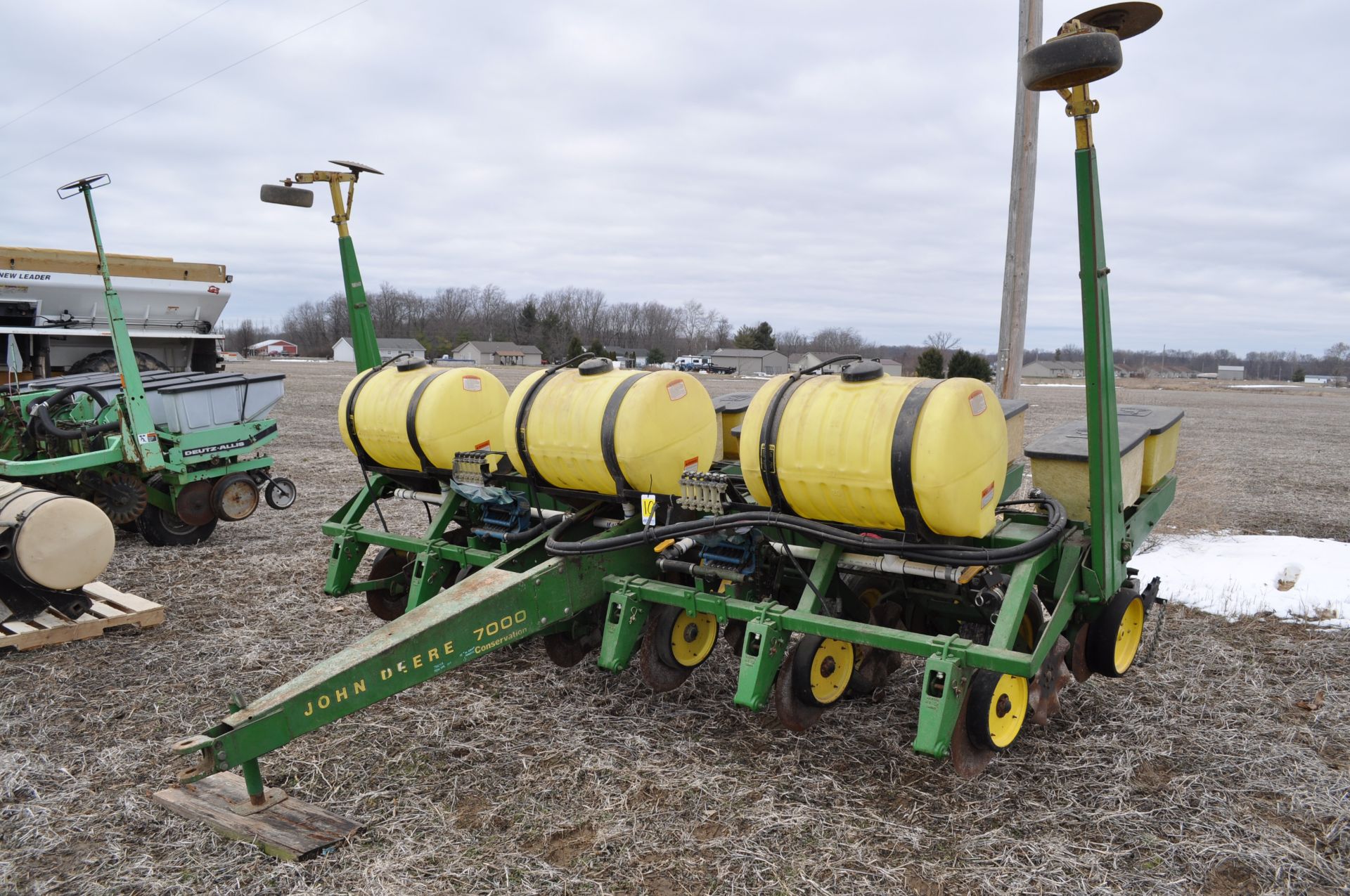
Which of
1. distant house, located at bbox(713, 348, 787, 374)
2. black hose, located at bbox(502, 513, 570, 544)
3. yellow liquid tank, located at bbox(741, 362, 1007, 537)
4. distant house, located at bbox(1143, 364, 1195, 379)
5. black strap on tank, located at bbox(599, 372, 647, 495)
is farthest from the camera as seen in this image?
distant house, located at bbox(1143, 364, 1195, 379)

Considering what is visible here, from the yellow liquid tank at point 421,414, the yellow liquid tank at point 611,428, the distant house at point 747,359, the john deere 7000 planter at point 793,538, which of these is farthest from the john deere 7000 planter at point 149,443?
the distant house at point 747,359

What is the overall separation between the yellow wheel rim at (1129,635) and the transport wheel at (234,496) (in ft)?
23.4

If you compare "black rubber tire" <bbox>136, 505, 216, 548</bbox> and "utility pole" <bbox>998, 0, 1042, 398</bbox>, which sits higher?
"utility pole" <bbox>998, 0, 1042, 398</bbox>

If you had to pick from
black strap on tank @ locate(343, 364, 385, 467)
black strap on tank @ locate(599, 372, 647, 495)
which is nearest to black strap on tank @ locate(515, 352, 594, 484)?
black strap on tank @ locate(599, 372, 647, 495)

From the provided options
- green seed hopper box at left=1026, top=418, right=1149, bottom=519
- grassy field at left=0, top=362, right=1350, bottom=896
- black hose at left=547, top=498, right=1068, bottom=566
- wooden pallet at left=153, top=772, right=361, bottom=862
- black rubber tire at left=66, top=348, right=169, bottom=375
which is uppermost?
black rubber tire at left=66, top=348, right=169, bottom=375

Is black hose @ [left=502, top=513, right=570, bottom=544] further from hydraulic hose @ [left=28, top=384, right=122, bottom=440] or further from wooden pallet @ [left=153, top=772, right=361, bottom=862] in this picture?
hydraulic hose @ [left=28, top=384, right=122, bottom=440]

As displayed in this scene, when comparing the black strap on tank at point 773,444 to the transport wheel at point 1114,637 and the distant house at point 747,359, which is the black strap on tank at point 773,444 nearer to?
the transport wheel at point 1114,637

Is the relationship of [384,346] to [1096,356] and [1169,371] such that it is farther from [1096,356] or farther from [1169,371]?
[1169,371]

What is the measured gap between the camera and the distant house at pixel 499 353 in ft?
232

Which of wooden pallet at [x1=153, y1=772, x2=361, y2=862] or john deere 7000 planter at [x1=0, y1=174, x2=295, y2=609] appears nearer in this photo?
wooden pallet at [x1=153, y1=772, x2=361, y2=862]

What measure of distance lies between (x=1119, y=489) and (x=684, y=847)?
239 centimetres

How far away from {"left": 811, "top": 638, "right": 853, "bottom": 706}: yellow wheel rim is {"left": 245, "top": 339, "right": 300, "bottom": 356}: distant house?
9500 cm

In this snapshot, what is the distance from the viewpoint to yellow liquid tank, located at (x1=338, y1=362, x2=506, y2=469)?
5.45 meters

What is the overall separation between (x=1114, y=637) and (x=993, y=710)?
96 cm
